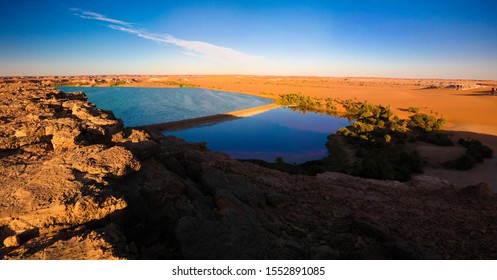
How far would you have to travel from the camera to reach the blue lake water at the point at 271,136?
2435 cm

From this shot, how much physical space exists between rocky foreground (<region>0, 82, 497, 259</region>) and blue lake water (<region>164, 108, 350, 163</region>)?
571 inches

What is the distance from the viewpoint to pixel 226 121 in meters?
38.3

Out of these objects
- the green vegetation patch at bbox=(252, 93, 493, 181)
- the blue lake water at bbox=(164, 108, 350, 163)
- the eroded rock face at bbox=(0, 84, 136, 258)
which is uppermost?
the eroded rock face at bbox=(0, 84, 136, 258)

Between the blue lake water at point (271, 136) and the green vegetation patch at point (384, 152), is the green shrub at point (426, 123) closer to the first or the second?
the green vegetation patch at point (384, 152)

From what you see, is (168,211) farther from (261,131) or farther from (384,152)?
(261,131)

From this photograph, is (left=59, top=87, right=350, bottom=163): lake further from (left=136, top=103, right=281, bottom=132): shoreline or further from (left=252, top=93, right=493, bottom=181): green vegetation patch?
(left=252, top=93, right=493, bottom=181): green vegetation patch

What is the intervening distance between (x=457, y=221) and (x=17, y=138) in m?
11.4

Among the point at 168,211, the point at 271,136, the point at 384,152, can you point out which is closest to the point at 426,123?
the point at 384,152

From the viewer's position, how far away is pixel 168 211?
531 cm

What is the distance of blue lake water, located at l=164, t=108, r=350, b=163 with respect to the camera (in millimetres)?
24345

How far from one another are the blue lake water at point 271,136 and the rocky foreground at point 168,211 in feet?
47.6

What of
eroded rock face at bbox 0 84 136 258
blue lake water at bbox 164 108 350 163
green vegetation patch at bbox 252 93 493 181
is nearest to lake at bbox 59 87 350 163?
blue lake water at bbox 164 108 350 163

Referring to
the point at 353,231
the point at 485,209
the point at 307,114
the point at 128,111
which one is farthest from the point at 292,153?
the point at 128,111

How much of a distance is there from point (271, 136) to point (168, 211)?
2567cm
